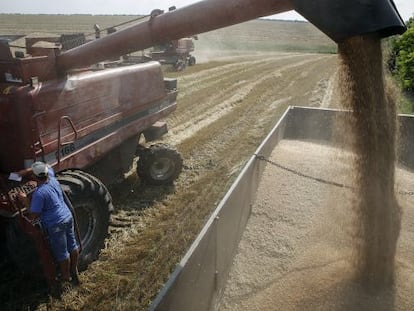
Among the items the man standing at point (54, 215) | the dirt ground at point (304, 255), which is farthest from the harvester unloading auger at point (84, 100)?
the dirt ground at point (304, 255)

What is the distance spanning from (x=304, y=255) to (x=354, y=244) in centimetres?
61

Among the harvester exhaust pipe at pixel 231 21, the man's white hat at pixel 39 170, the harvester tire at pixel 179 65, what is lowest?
the man's white hat at pixel 39 170

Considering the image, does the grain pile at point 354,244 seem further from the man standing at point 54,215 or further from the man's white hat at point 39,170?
the man's white hat at point 39,170

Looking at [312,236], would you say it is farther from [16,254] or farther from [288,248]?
[16,254]

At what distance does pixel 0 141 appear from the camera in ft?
14.7

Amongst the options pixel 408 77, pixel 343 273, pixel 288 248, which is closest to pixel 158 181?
pixel 288 248

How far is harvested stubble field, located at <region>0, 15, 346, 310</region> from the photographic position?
4.34 metres

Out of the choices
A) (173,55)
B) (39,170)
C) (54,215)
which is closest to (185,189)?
(54,215)

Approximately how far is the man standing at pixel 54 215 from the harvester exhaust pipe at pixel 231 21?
Answer: 1.56 metres

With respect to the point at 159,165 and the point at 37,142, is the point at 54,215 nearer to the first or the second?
the point at 37,142

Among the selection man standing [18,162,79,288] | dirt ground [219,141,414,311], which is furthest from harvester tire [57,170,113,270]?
dirt ground [219,141,414,311]

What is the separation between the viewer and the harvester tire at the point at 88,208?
4473mm

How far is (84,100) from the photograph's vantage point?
5.16 metres

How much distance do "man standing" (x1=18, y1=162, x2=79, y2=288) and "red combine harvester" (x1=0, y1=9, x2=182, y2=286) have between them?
0.40 ft
